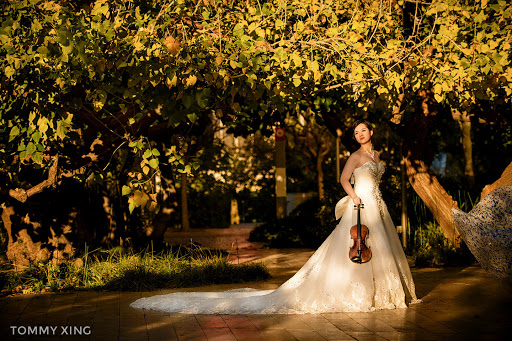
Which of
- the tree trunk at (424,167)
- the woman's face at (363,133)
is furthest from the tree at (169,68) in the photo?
the woman's face at (363,133)

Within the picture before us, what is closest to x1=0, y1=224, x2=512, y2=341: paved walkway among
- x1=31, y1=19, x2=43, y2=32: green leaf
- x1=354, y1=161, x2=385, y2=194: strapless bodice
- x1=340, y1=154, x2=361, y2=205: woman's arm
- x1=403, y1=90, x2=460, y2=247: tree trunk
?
x1=340, y1=154, x2=361, y2=205: woman's arm

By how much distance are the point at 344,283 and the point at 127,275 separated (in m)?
3.56

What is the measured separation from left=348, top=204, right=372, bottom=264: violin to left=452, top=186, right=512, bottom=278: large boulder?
3.56 feet

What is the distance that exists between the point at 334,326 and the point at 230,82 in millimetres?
3543

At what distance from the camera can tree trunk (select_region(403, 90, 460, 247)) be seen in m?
13.1

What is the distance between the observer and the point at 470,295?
913cm

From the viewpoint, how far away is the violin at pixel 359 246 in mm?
8156

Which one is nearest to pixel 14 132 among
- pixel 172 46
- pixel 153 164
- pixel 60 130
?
pixel 60 130

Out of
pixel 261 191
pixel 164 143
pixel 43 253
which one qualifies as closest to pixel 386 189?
pixel 164 143

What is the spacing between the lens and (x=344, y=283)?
8.14 meters

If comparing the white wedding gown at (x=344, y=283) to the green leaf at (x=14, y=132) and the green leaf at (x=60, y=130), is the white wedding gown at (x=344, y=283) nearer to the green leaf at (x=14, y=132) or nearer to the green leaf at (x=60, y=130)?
the green leaf at (x=60, y=130)

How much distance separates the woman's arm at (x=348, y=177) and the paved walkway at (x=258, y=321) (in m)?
1.40

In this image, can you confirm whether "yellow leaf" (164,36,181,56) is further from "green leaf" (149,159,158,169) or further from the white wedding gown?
the white wedding gown

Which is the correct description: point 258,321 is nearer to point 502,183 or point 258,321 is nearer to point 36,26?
point 36,26
